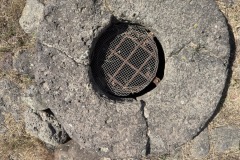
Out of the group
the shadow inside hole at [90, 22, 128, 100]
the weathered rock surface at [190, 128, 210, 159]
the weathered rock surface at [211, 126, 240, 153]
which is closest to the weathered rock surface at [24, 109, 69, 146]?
the shadow inside hole at [90, 22, 128, 100]

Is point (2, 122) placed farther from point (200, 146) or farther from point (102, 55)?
point (200, 146)

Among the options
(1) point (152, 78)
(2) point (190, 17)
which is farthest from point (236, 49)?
(1) point (152, 78)

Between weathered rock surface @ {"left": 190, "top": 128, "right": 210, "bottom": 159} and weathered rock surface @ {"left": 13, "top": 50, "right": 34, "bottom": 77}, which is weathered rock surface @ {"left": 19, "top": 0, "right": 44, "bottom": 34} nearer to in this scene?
weathered rock surface @ {"left": 13, "top": 50, "right": 34, "bottom": 77}

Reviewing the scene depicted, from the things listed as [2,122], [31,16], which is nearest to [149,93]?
[31,16]

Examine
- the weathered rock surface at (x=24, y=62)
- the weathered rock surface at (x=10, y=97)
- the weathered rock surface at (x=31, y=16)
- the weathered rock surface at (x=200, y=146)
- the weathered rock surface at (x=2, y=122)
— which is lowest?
the weathered rock surface at (x=200, y=146)

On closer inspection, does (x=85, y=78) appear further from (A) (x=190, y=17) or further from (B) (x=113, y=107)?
(A) (x=190, y=17)

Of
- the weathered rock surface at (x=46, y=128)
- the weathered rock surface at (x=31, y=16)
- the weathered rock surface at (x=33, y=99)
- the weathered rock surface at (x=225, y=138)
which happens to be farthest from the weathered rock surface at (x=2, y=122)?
the weathered rock surface at (x=225, y=138)

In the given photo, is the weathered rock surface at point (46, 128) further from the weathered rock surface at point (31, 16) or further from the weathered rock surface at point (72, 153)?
the weathered rock surface at point (31, 16)
